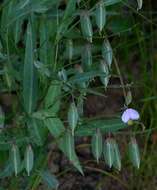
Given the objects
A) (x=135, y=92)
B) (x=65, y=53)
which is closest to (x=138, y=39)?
(x=135, y=92)

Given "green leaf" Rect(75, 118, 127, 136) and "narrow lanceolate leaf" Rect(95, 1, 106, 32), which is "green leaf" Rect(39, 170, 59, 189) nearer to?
"green leaf" Rect(75, 118, 127, 136)

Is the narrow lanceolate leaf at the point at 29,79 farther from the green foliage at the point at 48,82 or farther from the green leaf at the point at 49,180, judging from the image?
the green leaf at the point at 49,180

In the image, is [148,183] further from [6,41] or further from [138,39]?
[6,41]

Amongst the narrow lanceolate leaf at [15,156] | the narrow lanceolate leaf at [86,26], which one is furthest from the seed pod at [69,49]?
the narrow lanceolate leaf at [15,156]

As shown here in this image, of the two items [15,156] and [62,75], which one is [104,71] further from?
[15,156]

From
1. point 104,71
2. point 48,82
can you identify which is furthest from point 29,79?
point 104,71
